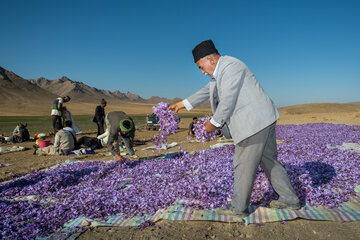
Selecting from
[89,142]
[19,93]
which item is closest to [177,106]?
[89,142]

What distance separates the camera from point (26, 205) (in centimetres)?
501

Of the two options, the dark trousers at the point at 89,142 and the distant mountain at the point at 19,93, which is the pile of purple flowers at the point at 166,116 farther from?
the distant mountain at the point at 19,93

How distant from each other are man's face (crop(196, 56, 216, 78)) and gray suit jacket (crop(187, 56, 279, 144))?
17 centimetres

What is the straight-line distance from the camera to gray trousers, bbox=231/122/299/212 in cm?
368

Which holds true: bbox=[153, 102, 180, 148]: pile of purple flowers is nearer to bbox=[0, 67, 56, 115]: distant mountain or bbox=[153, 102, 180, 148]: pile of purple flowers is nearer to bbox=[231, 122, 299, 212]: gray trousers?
bbox=[231, 122, 299, 212]: gray trousers

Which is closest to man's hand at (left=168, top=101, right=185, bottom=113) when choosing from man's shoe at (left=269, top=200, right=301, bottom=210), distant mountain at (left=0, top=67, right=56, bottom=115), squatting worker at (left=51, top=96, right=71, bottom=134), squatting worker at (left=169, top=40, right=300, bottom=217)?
squatting worker at (left=169, top=40, right=300, bottom=217)

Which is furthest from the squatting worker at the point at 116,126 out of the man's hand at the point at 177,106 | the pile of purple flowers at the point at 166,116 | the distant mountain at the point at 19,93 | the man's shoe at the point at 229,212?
the distant mountain at the point at 19,93

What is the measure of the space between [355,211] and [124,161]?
632cm

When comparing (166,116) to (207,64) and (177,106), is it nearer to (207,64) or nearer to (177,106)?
(177,106)

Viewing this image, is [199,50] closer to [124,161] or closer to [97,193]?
[97,193]

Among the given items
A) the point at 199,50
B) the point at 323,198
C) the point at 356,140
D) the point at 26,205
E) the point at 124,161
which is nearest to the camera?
the point at 199,50

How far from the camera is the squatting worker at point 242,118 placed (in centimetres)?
360

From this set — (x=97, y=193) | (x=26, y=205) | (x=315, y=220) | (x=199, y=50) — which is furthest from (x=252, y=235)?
(x=26, y=205)

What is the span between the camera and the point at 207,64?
12.9ft
